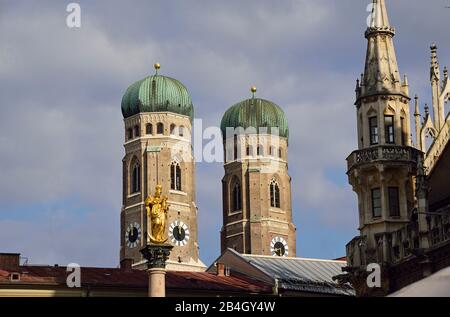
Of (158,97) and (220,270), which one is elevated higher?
(158,97)

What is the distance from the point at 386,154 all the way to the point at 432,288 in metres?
36.4

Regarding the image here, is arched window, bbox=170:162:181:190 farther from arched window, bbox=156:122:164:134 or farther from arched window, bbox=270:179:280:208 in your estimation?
arched window, bbox=270:179:280:208

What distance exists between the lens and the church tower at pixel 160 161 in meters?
146

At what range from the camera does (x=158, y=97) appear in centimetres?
15075

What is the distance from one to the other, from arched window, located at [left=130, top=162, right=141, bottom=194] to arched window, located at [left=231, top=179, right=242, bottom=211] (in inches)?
516

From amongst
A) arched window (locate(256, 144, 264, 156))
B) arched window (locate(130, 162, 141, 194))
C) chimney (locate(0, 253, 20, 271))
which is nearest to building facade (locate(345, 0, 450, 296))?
chimney (locate(0, 253, 20, 271))

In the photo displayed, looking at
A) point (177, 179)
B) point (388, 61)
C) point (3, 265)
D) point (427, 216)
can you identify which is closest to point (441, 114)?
point (388, 61)

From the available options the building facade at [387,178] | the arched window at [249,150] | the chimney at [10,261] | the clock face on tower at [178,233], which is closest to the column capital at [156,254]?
the building facade at [387,178]

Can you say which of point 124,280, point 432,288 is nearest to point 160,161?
point 124,280

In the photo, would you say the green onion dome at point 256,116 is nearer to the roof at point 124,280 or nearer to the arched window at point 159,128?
the arched window at point 159,128

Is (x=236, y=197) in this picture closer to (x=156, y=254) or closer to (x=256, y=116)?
(x=256, y=116)

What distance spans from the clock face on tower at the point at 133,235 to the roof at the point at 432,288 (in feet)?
406
